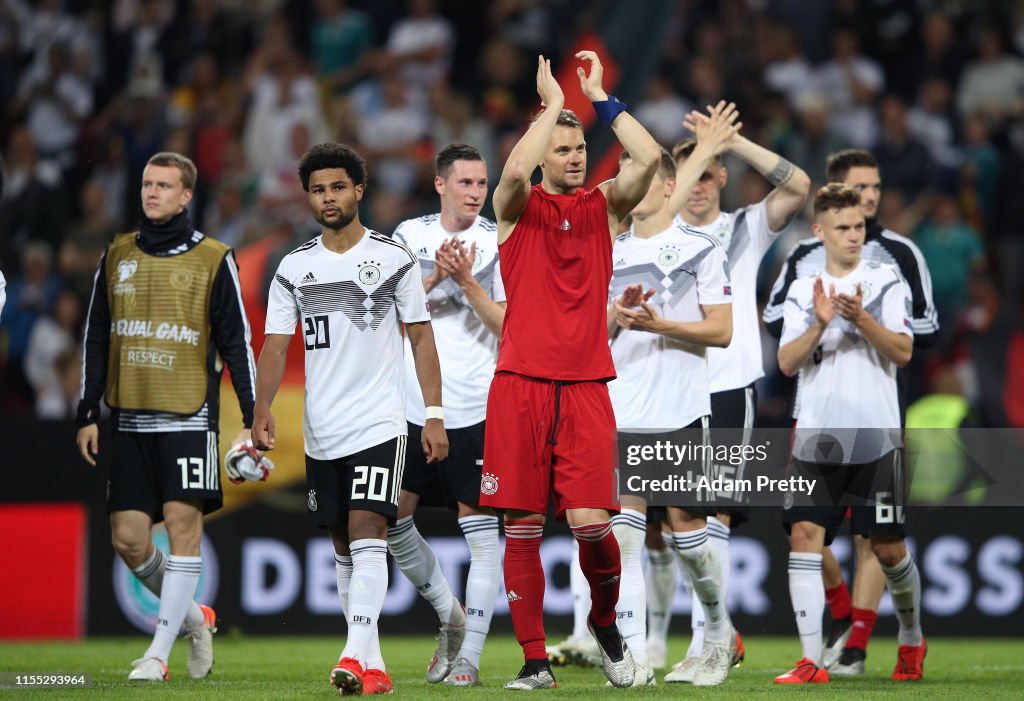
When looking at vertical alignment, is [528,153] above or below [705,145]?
below

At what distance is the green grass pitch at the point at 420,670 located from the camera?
7.16 m

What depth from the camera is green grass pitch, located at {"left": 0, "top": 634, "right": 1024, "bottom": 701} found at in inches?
282

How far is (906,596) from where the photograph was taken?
28.7 ft

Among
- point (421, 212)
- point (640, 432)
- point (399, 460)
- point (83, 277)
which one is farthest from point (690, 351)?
point (83, 277)

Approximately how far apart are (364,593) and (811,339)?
2.83 metres

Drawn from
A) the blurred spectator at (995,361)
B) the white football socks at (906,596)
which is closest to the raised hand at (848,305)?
the white football socks at (906,596)

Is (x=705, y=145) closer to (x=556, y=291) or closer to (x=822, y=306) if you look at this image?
(x=822, y=306)

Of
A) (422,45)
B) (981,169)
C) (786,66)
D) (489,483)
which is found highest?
(422,45)

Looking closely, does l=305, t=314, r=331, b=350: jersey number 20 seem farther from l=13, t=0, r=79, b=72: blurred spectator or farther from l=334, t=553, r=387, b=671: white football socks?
l=13, t=0, r=79, b=72: blurred spectator

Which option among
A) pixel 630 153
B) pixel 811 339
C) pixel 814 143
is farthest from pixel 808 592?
pixel 814 143

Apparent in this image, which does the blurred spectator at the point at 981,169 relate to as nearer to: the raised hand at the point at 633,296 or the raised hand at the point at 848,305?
the raised hand at the point at 848,305

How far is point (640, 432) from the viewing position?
8.35 meters

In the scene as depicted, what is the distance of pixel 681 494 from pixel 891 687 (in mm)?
1452

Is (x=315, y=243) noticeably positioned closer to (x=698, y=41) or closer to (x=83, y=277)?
(x=83, y=277)
